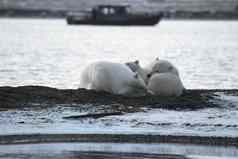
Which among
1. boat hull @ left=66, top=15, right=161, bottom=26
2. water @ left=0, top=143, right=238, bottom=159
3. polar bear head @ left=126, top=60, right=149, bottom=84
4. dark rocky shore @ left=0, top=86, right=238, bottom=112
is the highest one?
water @ left=0, top=143, right=238, bottom=159

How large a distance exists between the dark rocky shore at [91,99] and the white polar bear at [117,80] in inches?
8.7

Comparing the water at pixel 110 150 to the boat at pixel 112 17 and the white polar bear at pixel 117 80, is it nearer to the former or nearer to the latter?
the white polar bear at pixel 117 80

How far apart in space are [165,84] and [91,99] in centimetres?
129

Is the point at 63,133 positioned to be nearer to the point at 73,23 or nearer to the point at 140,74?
the point at 140,74

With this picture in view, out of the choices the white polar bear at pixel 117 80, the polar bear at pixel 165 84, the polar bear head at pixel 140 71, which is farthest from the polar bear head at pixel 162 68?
the white polar bear at pixel 117 80

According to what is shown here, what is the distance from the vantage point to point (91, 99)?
13617 millimetres

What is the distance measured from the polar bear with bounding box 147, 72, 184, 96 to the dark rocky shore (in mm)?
167

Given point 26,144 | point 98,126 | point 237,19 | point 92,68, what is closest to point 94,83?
point 92,68

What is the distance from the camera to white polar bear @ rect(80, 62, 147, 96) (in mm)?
14234

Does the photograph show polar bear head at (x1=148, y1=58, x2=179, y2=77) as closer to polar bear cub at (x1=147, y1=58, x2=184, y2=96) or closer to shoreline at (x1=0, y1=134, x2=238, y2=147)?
polar bear cub at (x1=147, y1=58, x2=184, y2=96)

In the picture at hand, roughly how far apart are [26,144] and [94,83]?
474 cm

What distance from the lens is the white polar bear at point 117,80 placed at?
14.2 meters

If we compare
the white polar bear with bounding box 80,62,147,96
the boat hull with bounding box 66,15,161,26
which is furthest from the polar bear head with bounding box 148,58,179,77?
the boat hull with bounding box 66,15,161,26

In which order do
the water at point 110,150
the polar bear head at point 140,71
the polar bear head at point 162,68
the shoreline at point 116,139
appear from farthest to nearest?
the polar bear head at point 140,71, the polar bear head at point 162,68, the shoreline at point 116,139, the water at point 110,150
